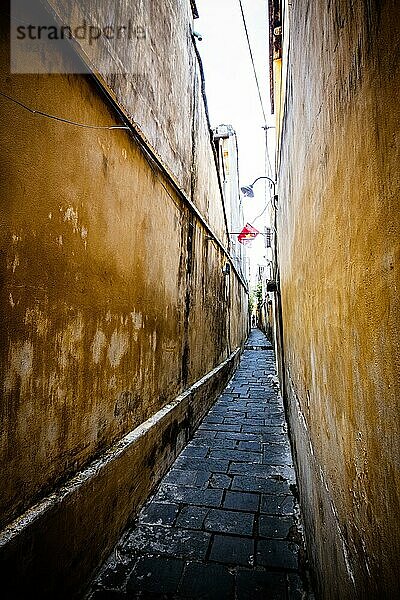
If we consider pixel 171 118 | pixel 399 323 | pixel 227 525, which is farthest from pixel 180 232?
pixel 399 323

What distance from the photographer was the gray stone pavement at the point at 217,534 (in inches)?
102

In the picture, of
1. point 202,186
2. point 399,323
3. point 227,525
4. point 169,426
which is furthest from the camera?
point 202,186

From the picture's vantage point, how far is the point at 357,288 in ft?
4.22

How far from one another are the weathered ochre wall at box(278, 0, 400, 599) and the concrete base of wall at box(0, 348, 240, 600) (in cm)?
157

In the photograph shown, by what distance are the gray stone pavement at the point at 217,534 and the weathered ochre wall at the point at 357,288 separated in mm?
753

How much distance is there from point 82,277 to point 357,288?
1992 mm

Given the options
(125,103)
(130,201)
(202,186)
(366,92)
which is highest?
(202,186)

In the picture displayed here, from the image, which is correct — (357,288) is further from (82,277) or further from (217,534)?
(217,534)

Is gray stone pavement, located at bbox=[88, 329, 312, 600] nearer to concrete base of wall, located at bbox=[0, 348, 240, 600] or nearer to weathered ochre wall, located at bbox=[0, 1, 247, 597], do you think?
concrete base of wall, located at bbox=[0, 348, 240, 600]

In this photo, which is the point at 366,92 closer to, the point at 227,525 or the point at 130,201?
the point at 130,201

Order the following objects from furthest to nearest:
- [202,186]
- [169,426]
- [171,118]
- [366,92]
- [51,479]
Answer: [202,186]
[171,118]
[169,426]
[51,479]
[366,92]

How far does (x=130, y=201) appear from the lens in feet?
11.6

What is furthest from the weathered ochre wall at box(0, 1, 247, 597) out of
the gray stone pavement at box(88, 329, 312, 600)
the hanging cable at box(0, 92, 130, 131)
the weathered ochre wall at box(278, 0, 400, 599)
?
the weathered ochre wall at box(278, 0, 400, 599)

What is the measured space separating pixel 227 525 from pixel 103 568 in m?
1.15
